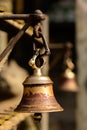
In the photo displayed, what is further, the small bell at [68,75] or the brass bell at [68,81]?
the brass bell at [68,81]

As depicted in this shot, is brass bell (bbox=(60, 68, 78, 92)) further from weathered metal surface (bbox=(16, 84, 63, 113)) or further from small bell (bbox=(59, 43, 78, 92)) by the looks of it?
weathered metal surface (bbox=(16, 84, 63, 113))

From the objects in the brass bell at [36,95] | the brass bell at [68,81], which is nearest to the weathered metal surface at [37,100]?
the brass bell at [36,95]

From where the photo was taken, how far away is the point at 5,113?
459cm

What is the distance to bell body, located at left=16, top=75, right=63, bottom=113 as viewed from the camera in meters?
Answer: 4.29

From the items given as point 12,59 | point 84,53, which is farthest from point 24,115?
point 84,53

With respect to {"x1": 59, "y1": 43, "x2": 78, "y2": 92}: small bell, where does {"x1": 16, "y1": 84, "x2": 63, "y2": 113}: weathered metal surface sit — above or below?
above

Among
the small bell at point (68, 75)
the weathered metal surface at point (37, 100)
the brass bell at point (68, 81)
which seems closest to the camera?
the weathered metal surface at point (37, 100)

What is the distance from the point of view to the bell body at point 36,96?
429 cm

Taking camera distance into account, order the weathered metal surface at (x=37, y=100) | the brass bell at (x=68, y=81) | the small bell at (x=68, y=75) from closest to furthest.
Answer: the weathered metal surface at (x=37, y=100) < the small bell at (x=68, y=75) < the brass bell at (x=68, y=81)

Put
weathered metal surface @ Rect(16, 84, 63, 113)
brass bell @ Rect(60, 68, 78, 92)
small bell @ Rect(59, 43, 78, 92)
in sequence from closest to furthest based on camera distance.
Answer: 1. weathered metal surface @ Rect(16, 84, 63, 113)
2. small bell @ Rect(59, 43, 78, 92)
3. brass bell @ Rect(60, 68, 78, 92)

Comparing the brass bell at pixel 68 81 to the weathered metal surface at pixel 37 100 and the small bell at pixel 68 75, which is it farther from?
the weathered metal surface at pixel 37 100

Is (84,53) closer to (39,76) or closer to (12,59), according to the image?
(12,59)

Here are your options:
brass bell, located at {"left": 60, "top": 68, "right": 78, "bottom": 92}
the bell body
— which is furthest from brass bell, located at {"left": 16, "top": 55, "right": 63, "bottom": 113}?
brass bell, located at {"left": 60, "top": 68, "right": 78, "bottom": 92}

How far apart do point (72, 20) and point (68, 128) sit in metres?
2.11
